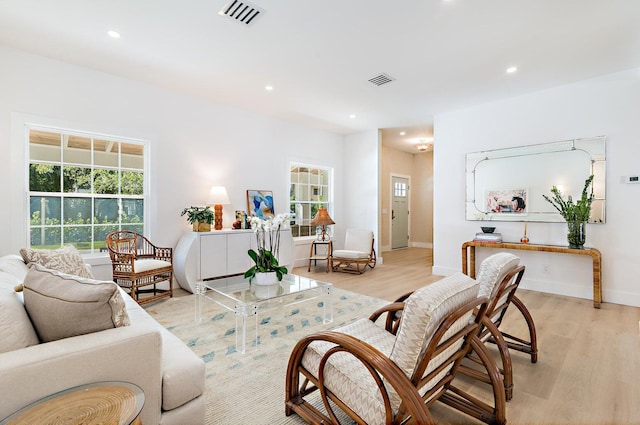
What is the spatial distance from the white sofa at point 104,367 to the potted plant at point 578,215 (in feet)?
14.9

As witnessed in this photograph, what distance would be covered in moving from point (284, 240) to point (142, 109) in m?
2.78

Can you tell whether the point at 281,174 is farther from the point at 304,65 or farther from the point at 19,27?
the point at 19,27

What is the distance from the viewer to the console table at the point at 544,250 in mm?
3646

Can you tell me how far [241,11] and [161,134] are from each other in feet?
7.89

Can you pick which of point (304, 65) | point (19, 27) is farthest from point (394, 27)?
point (19, 27)

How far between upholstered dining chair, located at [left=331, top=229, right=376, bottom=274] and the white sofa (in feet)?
13.4

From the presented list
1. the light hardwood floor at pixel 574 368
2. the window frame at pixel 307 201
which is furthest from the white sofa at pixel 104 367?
the window frame at pixel 307 201

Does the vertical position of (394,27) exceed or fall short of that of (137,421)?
it exceeds it

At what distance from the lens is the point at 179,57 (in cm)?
338

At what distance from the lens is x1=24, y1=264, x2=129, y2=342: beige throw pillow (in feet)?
4.11

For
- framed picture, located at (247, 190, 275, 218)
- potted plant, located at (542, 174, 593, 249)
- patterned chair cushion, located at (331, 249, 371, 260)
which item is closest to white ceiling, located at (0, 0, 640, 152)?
potted plant, located at (542, 174, 593, 249)

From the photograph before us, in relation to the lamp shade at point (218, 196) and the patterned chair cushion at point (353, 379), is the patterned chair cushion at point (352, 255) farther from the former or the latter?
the patterned chair cushion at point (353, 379)

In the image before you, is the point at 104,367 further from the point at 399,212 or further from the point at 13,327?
the point at 399,212

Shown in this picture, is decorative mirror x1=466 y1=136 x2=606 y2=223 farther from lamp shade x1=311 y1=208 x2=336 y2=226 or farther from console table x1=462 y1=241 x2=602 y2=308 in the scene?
lamp shade x1=311 y1=208 x2=336 y2=226
